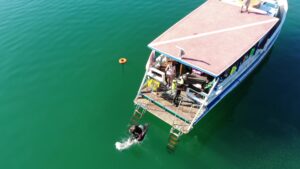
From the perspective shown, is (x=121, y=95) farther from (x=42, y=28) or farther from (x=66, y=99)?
(x=42, y=28)

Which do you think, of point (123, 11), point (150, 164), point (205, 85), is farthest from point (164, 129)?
point (123, 11)

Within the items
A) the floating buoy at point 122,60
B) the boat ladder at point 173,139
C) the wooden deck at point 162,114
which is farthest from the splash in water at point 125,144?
the floating buoy at point 122,60

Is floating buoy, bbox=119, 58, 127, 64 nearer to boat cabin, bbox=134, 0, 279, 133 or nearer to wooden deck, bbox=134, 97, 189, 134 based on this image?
boat cabin, bbox=134, 0, 279, 133

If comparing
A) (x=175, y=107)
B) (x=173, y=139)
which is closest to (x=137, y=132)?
(x=173, y=139)

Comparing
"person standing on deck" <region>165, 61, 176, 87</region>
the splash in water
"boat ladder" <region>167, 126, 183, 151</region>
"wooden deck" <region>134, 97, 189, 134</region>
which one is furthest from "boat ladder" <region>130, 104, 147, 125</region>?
"person standing on deck" <region>165, 61, 176, 87</region>

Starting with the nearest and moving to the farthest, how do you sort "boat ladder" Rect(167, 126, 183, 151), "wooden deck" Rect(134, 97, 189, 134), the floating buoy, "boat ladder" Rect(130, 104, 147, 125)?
"boat ladder" Rect(167, 126, 183, 151) → "wooden deck" Rect(134, 97, 189, 134) → "boat ladder" Rect(130, 104, 147, 125) → the floating buoy

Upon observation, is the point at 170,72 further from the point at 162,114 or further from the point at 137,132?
the point at 137,132
